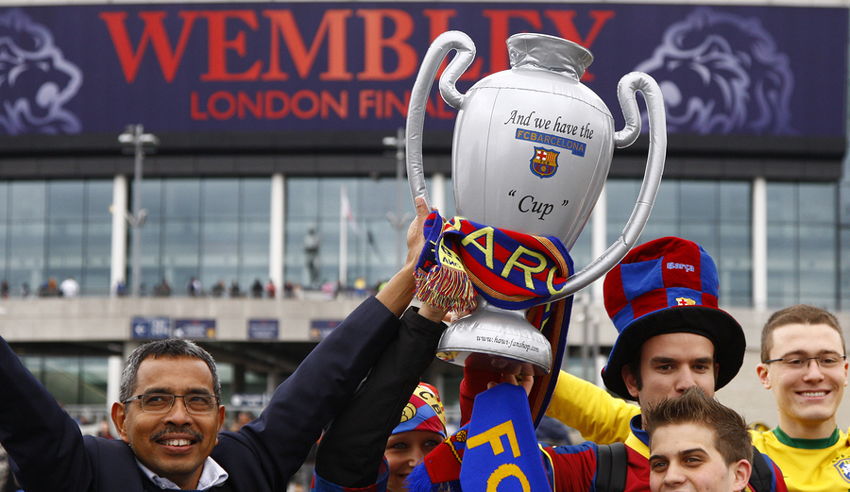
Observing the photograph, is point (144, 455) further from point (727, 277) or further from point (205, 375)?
point (727, 277)

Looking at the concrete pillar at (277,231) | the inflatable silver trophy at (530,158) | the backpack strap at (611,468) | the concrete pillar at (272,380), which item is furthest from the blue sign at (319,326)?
the inflatable silver trophy at (530,158)

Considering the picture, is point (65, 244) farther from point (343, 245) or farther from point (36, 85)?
point (343, 245)

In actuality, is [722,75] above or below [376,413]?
above

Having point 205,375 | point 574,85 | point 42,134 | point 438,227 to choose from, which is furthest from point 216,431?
point 42,134

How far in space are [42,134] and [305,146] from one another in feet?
30.6

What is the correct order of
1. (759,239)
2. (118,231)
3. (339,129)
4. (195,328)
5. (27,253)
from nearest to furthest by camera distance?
(195,328)
(339,129)
(759,239)
(118,231)
(27,253)

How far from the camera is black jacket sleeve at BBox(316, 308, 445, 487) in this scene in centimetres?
293

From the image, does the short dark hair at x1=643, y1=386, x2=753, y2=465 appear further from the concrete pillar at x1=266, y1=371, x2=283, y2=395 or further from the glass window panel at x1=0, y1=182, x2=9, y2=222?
the glass window panel at x1=0, y1=182, x2=9, y2=222

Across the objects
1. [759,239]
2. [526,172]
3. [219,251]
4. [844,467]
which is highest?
[759,239]

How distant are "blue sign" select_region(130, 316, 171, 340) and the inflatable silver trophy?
31038 millimetres

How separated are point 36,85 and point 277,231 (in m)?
9.88

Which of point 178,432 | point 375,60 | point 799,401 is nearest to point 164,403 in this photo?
point 178,432

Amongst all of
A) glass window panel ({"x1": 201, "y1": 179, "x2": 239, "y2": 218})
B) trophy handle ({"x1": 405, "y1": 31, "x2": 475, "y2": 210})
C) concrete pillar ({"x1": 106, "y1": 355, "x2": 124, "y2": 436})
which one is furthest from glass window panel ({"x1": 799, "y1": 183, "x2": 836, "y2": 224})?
trophy handle ({"x1": 405, "y1": 31, "x2": 475, "y2": 210})

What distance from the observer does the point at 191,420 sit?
9.55 ft
